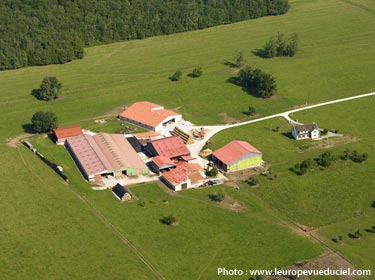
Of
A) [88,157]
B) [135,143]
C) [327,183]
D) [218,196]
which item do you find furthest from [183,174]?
[327,183]

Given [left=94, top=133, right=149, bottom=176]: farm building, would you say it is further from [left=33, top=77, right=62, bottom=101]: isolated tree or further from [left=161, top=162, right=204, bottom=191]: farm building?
[left=33, top=77, right=62, bottom=101]: isolated tree

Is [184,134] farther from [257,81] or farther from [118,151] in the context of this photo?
[257,81]

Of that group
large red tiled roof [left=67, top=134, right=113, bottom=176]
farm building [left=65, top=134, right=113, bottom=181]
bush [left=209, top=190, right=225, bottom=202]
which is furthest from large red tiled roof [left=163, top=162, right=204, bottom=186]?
large red tiled roof [left=67, top=134, right=113, bottom=176]

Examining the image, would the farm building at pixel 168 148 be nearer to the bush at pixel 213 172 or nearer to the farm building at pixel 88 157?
the bush at pixel 213 172

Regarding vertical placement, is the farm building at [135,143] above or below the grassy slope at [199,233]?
above

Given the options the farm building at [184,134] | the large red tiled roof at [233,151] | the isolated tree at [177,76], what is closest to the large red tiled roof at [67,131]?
the farm building at [184,134]

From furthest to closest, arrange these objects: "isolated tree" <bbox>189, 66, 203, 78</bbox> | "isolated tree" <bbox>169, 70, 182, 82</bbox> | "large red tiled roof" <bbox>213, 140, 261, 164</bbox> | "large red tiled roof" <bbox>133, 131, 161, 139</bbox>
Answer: "isolated tree" <bbox>189, 66, 203, 78</bbox> < "isolated tree" <bbox>169, 70, 182, 82</bbox> < "large red tiled roof" <bbox>133, 131, 161, 139</bbox> < "large red tiled roof" <bbox>213, 140, 261, 164</bbox>
